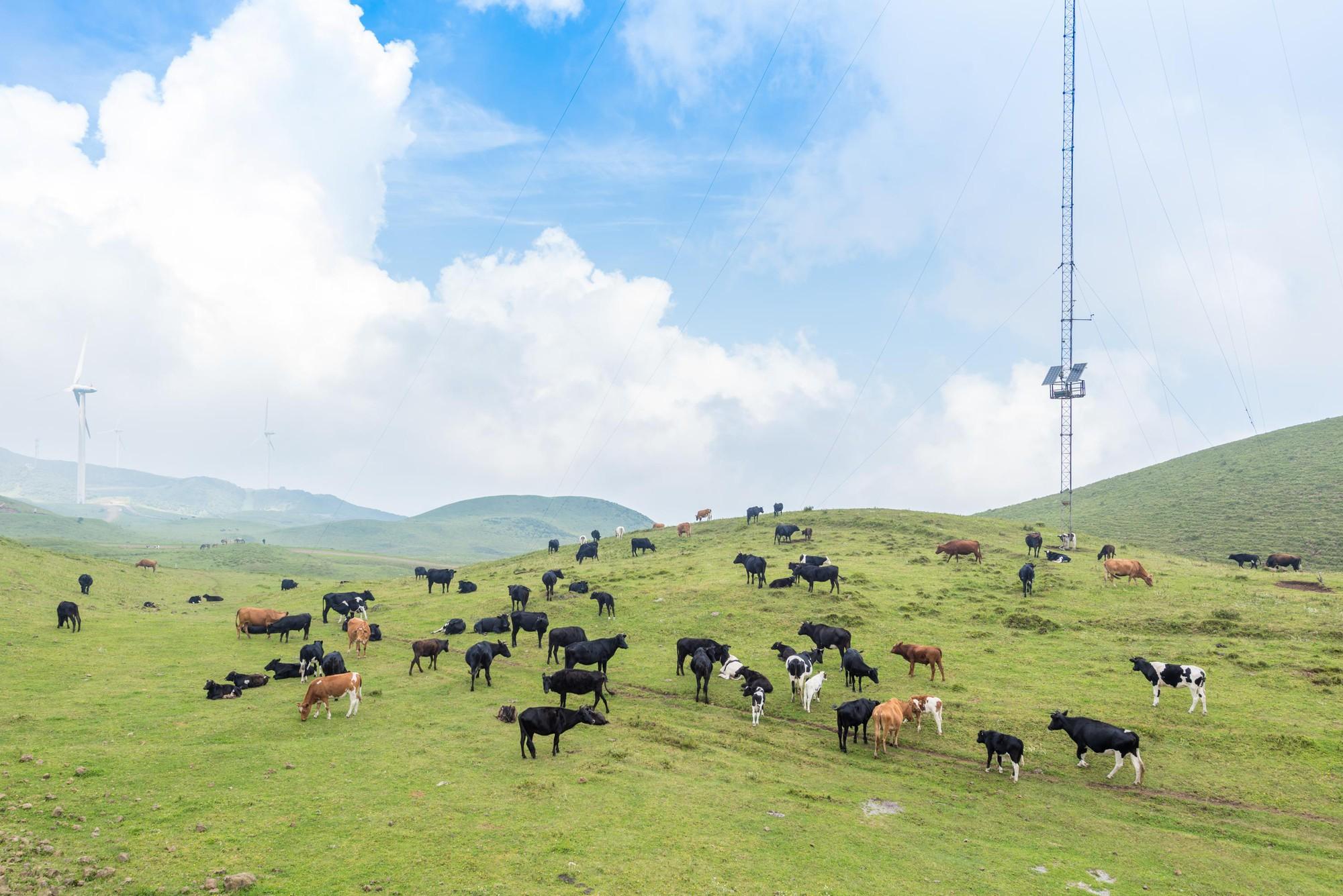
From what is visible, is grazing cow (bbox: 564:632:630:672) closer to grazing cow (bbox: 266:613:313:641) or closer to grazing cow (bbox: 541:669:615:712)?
grazing cow (bbox: 541:669:615:712)

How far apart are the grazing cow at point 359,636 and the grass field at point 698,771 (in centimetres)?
56

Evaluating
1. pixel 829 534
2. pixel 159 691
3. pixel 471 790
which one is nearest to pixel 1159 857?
pixel 471 790

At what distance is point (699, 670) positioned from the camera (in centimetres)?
2412

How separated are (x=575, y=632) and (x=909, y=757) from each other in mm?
14645

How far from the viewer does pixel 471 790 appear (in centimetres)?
1548

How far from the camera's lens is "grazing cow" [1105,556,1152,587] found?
40.8 meters

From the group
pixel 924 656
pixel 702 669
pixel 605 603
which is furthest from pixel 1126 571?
pixel 702 669

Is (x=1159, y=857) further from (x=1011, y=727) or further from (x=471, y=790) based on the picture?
(x=471, y=790)

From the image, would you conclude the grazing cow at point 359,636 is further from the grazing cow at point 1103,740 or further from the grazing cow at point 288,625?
the grazing cow at point 1103,740

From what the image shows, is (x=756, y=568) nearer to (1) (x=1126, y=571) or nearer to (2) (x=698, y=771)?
(1) (x=1126, y=571)

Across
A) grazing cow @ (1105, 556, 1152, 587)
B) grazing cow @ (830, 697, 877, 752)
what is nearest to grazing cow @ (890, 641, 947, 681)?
grazing cow @ (830, 697, 877, 752)

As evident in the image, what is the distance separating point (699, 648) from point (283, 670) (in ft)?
50.8

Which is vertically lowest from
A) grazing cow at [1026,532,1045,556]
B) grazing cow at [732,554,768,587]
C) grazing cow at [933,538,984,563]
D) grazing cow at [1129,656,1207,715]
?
grazing cow at [1129,656,1207,715]

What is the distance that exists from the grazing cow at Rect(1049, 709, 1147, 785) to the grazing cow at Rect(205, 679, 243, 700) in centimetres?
2550
